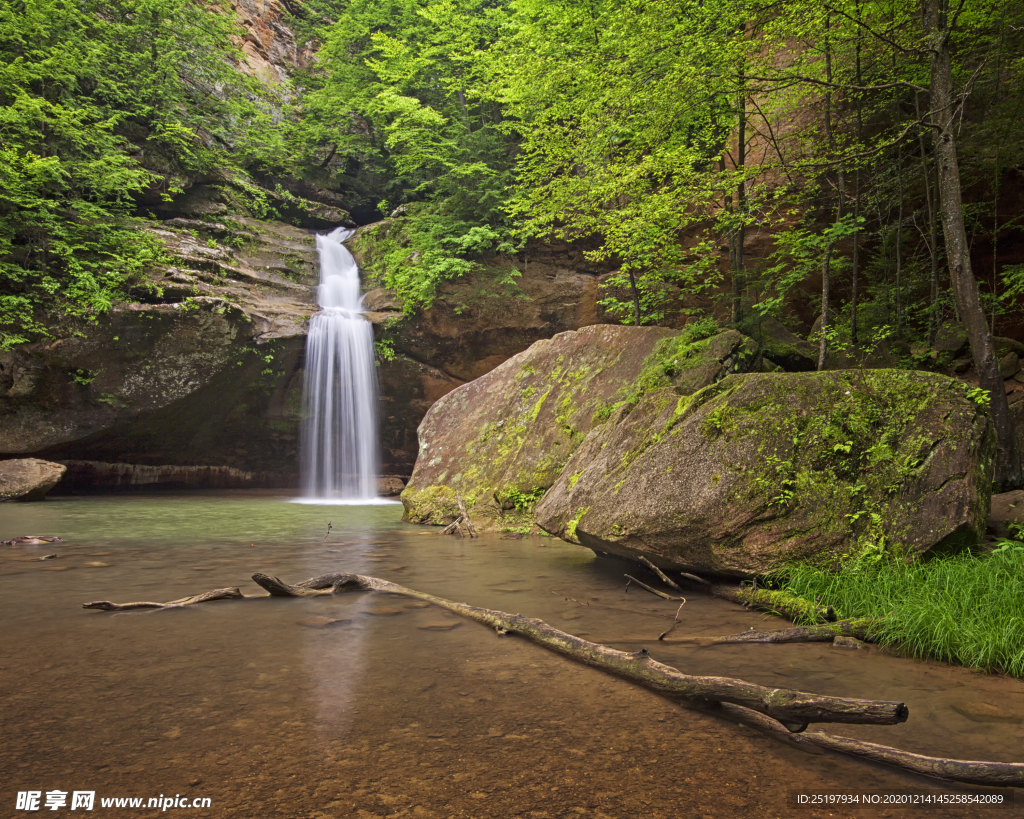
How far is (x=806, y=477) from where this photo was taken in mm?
4594

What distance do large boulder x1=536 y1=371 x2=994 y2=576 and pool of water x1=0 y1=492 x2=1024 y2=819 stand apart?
61 cm

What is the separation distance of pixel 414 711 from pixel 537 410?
801cm

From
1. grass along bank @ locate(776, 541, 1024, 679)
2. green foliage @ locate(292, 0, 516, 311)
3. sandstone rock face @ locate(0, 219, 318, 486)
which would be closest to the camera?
grass along bank @ locate(776, 541, 1024, 679)

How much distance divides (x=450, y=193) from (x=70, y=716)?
759 inches

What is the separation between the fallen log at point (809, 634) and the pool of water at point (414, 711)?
4.8 inches

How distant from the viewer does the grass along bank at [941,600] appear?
311 cm

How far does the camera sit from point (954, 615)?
3375mm

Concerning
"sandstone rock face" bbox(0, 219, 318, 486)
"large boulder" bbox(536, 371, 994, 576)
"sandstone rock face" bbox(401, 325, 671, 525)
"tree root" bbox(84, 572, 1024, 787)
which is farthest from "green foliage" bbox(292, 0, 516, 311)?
"tree root" bbox(84, 572, 1024, 787)

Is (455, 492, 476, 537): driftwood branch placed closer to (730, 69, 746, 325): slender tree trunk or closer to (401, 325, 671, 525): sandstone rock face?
(401, 325, 671, 525): sandstone rock face

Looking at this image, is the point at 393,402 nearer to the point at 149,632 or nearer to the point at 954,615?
the point at 149,632

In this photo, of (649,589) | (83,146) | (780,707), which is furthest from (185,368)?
(780,707)

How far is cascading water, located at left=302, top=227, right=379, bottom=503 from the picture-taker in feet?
55.6

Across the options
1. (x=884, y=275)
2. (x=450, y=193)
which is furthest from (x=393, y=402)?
(x=884, y=275)

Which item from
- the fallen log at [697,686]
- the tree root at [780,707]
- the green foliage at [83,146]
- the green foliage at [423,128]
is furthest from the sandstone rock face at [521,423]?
the green foliage at [83,146]
